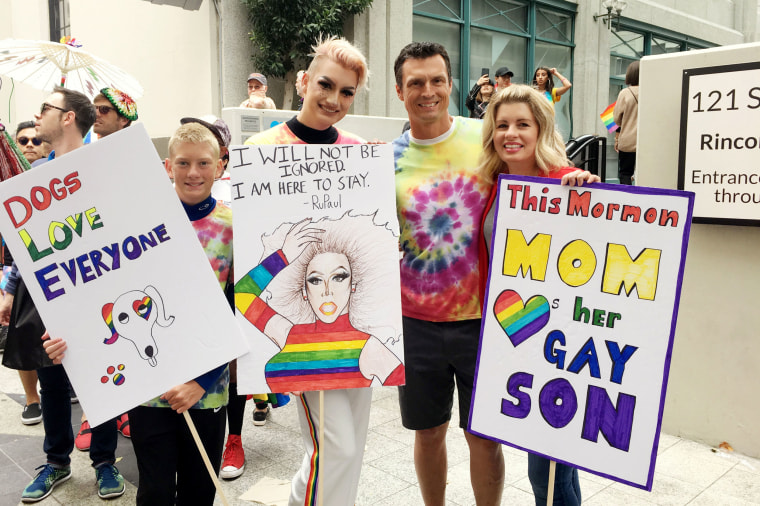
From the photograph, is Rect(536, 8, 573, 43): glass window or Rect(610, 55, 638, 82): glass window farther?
Rect(610, 55, 638, 82): glass window

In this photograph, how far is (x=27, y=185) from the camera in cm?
204

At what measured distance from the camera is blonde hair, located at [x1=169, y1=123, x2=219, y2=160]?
228cm

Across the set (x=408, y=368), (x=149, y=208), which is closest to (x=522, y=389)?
(x=408, y=368)

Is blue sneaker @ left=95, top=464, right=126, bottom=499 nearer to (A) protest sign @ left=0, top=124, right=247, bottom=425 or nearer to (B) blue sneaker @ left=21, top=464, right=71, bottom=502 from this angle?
(B) blue sneaker @ left=21, top=464, right=71, bottom=502

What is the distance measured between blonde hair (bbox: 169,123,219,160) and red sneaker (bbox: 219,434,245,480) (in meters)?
1.86

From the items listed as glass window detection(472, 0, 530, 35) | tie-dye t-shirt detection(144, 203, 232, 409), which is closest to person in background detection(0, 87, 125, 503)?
tie-dye t-shirt detection(144, 203, 232, 409)

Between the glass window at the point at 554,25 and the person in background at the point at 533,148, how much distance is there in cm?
1427

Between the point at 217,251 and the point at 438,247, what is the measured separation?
86 centimetres

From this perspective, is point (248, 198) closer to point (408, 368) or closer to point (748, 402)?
point (408, 368)

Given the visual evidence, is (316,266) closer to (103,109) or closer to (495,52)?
(103,109)

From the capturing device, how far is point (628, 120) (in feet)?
24.6

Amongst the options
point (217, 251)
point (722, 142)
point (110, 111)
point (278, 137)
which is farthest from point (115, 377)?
point (722, 142)

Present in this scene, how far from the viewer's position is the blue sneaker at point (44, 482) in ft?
10.5

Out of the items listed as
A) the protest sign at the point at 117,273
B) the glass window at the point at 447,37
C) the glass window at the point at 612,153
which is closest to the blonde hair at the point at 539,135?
the protest sign at the point at 117,273
